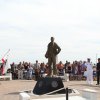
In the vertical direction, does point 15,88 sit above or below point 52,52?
below

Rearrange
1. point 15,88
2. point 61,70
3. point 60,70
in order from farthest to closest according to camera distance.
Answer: point 60,70
point 61,70
point 15,88

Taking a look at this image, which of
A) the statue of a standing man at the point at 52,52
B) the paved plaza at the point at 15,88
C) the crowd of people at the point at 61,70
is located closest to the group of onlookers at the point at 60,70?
the crowd of people at the point at 61,70

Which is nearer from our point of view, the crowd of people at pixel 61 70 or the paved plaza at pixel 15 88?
the paved plaza at pixel 15 88

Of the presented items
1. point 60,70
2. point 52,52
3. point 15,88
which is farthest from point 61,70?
point 52,52

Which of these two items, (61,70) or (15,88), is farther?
(61,70)

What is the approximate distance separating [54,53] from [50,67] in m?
0.84

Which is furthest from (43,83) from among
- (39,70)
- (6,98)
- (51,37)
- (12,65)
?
(12,65)

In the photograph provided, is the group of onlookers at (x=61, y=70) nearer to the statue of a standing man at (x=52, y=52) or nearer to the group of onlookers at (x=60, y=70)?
the group of onlookers at (x=60, y=70)

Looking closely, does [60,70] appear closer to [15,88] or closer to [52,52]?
[15,88]

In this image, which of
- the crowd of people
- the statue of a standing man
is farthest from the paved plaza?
the crowd of people

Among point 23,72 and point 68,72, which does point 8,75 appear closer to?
point 23,72

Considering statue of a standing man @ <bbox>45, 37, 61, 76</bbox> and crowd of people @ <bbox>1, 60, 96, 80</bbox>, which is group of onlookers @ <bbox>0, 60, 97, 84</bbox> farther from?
statue of a standing man @ <bbox>45, 37, 61, 76</bbox>

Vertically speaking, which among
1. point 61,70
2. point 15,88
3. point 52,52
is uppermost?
Answer: point 52,52

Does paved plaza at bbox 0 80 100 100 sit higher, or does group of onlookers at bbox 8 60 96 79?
group of onlookers at bbox 8 60 96 79
